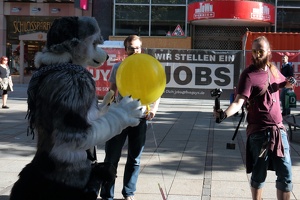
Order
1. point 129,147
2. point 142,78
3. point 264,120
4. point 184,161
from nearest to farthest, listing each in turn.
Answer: point 142,78, point 264,120, point 129,147, point 184,161

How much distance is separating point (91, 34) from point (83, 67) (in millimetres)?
206

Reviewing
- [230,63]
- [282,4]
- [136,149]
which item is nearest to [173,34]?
[282,4]

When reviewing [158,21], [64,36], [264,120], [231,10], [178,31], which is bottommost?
[264,120]

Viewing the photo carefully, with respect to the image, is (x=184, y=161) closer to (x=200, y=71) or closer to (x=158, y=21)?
(x=200, y=71)

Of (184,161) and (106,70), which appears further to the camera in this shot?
(106,70)

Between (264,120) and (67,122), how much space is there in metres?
2.22

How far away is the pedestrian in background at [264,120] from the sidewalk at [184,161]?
1179mm

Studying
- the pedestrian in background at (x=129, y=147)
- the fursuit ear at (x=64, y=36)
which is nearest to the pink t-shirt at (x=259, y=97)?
the pedestrian in background at (x=129, y=147)

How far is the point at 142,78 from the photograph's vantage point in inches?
137

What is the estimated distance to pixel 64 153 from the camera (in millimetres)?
2434

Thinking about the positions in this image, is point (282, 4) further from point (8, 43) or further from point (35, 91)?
point (35, 91)

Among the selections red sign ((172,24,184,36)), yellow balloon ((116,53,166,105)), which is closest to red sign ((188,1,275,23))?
red sign ((172,24,184,36))

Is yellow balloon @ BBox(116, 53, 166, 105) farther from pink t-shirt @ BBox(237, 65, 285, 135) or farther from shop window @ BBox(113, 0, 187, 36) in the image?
shop window @ BBox(113, 0, 187, 36)

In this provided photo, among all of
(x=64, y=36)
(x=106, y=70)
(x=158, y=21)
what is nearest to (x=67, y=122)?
(x=64, y=36)
